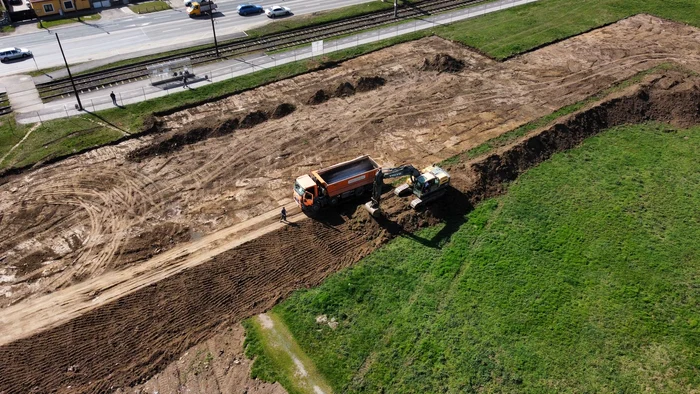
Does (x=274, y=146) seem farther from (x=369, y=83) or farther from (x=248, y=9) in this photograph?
(x=248, y=9)

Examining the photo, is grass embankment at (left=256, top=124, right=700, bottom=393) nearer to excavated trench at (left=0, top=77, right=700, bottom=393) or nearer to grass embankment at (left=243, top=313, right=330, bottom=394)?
grass embankment at (left=243, top=313, right=330, bottom=394)

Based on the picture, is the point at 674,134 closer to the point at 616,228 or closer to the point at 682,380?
the point at 616,228

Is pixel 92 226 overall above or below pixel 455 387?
above

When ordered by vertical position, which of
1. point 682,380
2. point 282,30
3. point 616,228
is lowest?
point 682,380

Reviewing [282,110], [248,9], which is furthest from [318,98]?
[248,9]

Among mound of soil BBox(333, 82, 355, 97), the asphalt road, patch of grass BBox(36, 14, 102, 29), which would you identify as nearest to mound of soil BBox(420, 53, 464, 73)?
mound of soil BBox(333, 82, 355, 97)

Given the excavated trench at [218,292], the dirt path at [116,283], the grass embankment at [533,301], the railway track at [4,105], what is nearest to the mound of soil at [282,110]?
the dirt path at [116,283]

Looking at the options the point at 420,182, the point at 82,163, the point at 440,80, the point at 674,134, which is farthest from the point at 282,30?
the point at 674,134
